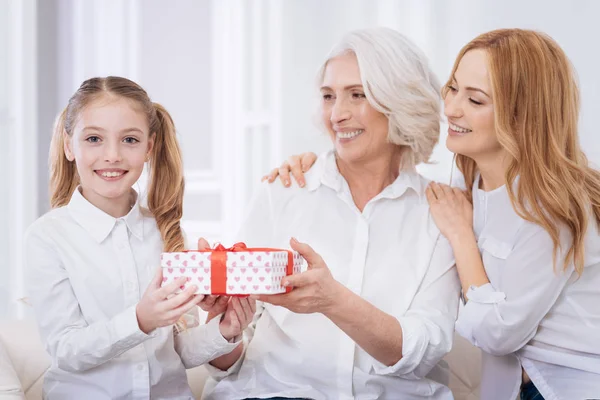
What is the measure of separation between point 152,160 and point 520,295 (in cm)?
101

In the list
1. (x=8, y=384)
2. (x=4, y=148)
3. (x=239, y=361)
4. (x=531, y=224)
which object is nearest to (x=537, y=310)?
(x=531, y=224)

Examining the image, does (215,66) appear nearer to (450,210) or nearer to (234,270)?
(450,210)

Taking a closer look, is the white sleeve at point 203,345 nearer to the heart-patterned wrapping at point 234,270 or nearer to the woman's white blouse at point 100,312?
the woman's white blouse at point 100,312

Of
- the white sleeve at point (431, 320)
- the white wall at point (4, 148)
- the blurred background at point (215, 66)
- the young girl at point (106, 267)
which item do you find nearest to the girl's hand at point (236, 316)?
the young girl at point (106, 267)

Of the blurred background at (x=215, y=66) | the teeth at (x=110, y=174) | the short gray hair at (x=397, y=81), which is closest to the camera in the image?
the teeth at (x=110, y=174)

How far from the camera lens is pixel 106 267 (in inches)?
68.2

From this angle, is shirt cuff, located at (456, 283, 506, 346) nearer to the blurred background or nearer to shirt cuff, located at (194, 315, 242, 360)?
shirt cuff, located at (194, 315, 242, 360)

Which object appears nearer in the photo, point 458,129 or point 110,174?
point 110,174

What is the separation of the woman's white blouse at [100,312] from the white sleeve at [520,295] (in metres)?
0.64

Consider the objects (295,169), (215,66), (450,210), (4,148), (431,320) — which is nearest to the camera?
(431,320)

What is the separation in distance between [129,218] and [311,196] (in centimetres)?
52

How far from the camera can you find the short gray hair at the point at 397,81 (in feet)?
6.40

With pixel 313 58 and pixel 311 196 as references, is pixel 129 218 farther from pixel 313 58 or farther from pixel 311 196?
pixel 313 58

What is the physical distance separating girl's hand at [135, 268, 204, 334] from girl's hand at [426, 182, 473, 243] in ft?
2.45
